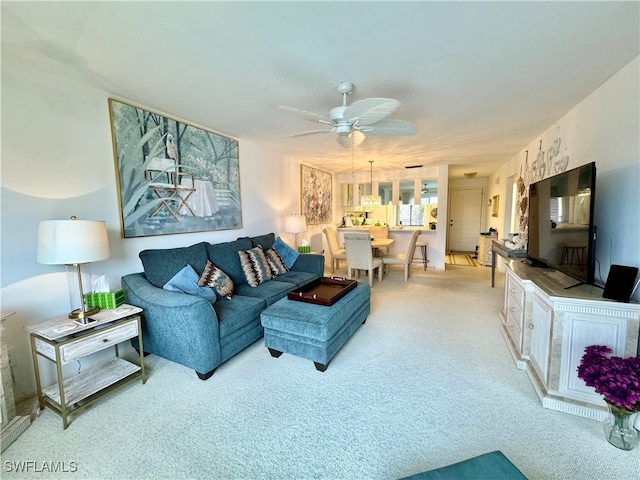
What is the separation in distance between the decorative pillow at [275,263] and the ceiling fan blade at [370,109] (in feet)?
6.92

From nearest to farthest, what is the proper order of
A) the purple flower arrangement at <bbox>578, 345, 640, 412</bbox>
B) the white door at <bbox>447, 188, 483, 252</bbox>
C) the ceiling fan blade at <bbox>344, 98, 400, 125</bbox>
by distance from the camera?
the purple flower arrangement at <bbox>578, 345, 640, 412</bbox> → the ceiling fan blade at <bbox>344, 98, 400, 125</bbox> → the white door at <bbox>447, 188, 483, 252</bbox>

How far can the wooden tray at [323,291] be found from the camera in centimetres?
246

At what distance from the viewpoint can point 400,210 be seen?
671cm

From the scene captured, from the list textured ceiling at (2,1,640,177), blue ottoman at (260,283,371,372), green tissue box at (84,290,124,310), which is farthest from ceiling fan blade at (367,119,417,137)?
green tissue box at (84,290,124,310)

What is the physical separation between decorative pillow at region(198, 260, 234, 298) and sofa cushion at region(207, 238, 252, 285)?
0.24 meters

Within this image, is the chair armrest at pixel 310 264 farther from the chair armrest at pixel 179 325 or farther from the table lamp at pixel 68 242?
the table lamp at pixel 68 242

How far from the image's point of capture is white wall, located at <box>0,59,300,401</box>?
71.4 inches

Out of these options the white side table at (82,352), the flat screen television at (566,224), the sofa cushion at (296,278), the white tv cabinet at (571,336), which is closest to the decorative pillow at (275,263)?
the sofa cushion at (296,278)

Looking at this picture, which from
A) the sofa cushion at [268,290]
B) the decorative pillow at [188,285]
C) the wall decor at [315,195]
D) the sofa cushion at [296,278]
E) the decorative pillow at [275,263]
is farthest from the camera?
the wall decor at [315,195]

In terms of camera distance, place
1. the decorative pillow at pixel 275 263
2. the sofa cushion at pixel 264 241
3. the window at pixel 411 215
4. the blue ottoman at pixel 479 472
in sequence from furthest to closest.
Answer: the window at pixel 411 215 < the sofa cushion at pixel 264 241 < the decorative pillow at pixel 275 263 < the blue ottoman at pixel 479 472

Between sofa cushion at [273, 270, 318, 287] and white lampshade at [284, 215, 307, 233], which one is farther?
white lampshade at [284, 215, 307, 233]

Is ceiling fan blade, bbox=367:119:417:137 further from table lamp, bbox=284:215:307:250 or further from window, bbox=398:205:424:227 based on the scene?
window, bbox=398:205:424:227

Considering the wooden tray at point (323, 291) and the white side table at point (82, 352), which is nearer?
the white side table at point (82, 352)

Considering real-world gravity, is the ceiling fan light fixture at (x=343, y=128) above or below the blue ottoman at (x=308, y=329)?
above
